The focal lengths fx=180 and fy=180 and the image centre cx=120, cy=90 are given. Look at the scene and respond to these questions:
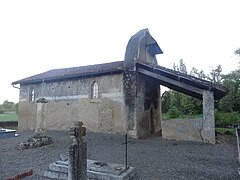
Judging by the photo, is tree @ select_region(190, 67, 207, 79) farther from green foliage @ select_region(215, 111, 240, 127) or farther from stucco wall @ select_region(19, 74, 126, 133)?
stucco wall @ select_region(19, 74, 126, 133)

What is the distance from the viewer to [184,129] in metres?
11.4

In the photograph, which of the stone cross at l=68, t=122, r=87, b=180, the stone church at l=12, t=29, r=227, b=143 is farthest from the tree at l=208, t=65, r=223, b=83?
the stone cross at l=68, t=122, r=87, b=180

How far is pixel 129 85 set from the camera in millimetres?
12820

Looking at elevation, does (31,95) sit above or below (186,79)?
below

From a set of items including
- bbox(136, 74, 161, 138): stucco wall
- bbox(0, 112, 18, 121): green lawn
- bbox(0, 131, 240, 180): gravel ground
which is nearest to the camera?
bbox(0, 131, 240, 180): gravel ground

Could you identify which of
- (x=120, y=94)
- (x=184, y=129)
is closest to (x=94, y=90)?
(x=120, y=94)

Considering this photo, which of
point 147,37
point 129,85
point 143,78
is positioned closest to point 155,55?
point 147,37

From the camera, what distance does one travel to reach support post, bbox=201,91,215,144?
34.0 feet

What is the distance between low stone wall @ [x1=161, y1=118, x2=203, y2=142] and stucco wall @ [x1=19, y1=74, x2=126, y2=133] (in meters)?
3.03

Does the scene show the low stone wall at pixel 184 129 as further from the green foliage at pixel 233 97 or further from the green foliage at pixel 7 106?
the green foliage at pixel 7 106

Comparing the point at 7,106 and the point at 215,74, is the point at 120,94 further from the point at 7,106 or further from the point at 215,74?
the point at 7,106

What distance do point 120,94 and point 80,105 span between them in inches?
153

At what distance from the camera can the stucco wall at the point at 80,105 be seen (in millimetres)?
13477

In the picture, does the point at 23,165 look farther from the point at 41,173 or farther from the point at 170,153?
the point at 170,153
